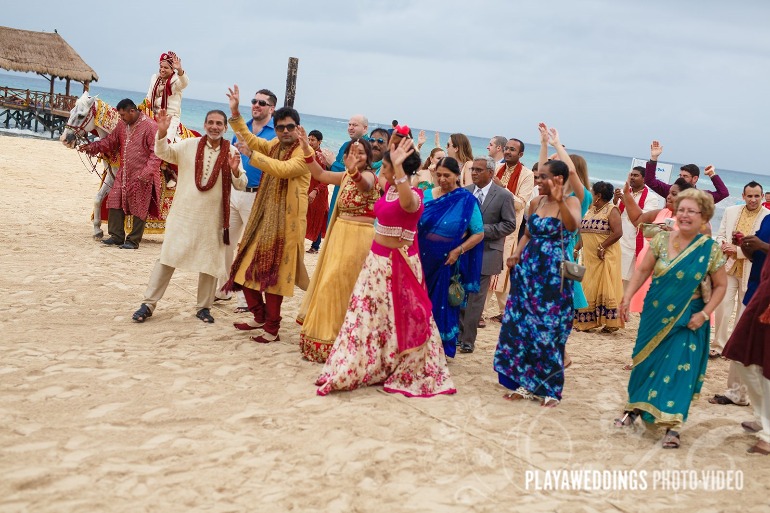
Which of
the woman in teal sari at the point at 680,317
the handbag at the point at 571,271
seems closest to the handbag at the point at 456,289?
the handbag at the point at 571,271

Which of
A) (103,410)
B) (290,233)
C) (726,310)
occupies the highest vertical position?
(290,233)

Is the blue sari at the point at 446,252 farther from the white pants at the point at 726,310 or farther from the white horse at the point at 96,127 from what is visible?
the white horse at the point at 96,127

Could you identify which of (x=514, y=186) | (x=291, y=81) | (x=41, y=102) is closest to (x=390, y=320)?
(x=514, y=186)

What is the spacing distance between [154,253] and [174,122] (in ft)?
5.95

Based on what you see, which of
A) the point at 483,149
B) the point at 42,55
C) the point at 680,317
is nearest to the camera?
the point at 680,317

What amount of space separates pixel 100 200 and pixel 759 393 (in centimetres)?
888

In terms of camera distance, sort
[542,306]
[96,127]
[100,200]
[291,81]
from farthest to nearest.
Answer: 1. [291,81]
2. [100,200]
3. [96,127]
4. [542,306]

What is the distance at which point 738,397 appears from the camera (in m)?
6.33

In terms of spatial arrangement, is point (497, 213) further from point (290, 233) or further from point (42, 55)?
point (42, 55)

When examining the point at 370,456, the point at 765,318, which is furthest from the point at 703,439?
the point at 370,456

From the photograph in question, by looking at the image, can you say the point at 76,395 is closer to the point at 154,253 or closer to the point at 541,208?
the point at 541,208

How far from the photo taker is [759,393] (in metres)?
5.31

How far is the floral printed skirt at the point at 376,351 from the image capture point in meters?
5.60

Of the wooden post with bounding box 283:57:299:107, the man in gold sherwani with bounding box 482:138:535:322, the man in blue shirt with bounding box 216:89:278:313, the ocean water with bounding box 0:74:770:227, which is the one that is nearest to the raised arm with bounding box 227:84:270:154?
the man in blue shirt with bounding box 216:89:278:313
